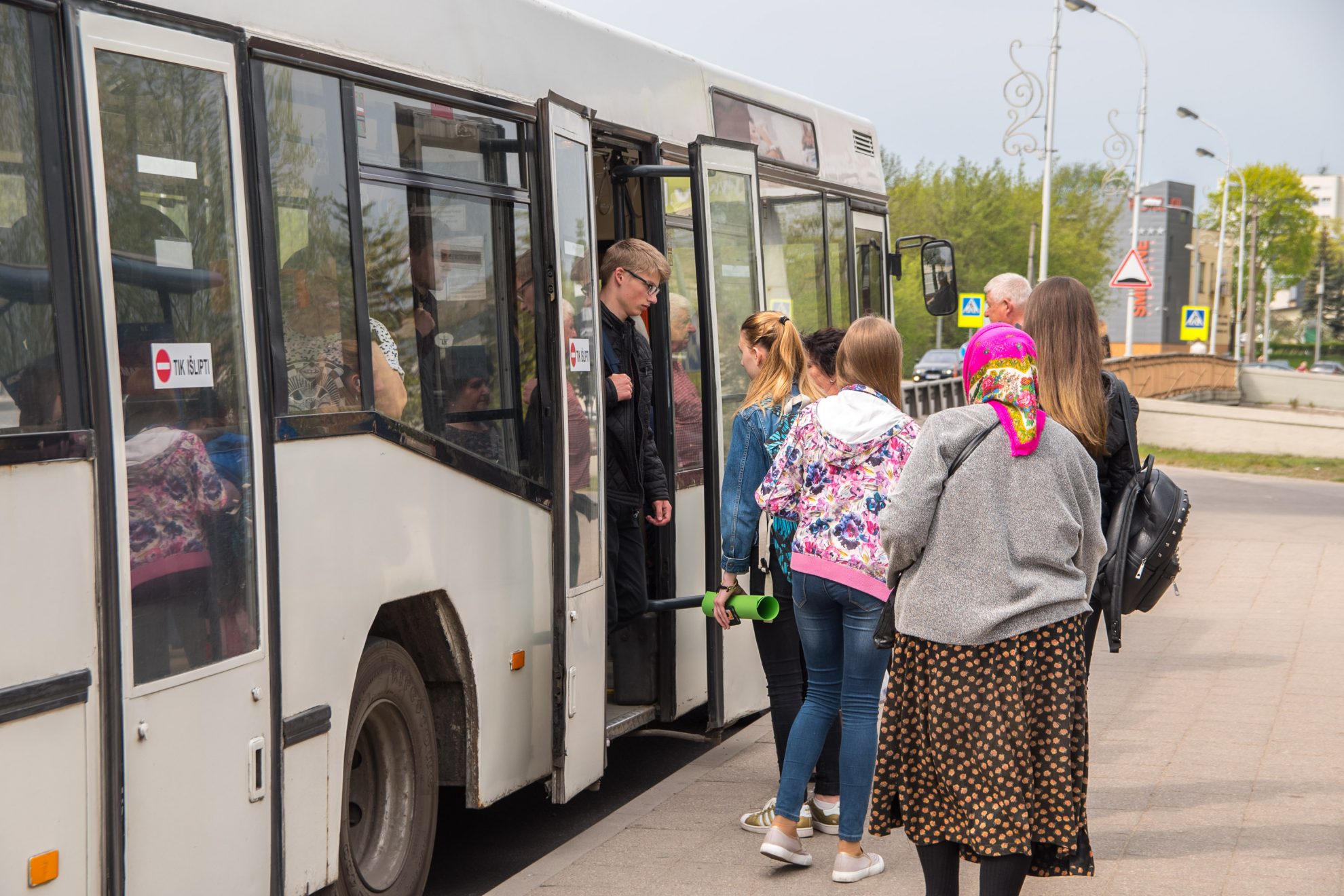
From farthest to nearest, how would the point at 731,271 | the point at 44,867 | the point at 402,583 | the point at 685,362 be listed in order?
the point at 685,362 < the point at 731,271 < the point at 402,583 < the point at 44,867

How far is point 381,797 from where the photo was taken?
493cm

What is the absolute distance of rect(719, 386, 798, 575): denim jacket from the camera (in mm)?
5492

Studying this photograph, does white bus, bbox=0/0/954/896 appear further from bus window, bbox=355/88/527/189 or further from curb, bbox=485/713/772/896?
curb, bbox=485/713/772/896

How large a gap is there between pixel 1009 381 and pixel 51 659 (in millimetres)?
2473

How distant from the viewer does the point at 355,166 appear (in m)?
4.55

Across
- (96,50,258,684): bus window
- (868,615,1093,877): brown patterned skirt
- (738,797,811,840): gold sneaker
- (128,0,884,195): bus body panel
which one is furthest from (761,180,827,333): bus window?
(96,50,258,684): bus window

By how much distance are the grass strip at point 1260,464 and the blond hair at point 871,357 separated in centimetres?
1893

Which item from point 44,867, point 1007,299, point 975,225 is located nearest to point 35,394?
point 44,867

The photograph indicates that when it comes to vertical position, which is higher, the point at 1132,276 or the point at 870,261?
the point at 870,261

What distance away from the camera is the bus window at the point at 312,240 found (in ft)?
13.7

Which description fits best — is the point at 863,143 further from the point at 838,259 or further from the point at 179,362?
the point at 179,362

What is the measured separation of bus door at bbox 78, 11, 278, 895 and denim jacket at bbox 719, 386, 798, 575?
77.2 inches

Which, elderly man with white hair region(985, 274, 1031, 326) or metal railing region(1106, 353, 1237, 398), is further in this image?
metal railing region(1106, 353, 1237, 398)

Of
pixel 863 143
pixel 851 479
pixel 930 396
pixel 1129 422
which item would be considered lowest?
pixel 930 396
